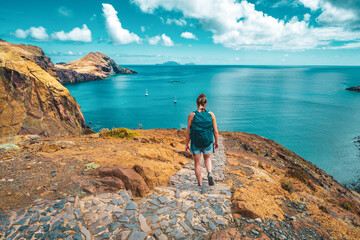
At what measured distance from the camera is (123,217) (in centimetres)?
456

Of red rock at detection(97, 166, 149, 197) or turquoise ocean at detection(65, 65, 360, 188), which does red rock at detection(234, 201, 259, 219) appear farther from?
turquoise ocean at detection(65, 65, 360, 188)

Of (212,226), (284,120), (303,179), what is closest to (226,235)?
(212,226)

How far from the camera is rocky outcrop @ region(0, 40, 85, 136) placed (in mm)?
15992

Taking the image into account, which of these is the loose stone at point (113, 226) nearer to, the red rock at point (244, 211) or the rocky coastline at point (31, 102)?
the red rock at point (244, 211)

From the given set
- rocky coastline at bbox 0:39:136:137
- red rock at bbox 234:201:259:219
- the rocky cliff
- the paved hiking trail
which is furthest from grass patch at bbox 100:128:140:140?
red rock at bbox 234:201:259:219

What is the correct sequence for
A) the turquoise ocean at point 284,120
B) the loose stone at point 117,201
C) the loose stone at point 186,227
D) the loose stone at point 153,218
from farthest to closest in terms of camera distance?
1. the turquoise ocean at point 284,120
2. the loose stone at point 117,201
3. the loose stone at point 153,218
4. the loose stone at point 186,227

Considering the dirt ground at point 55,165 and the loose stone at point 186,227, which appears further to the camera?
the dirt ground at point 55,165

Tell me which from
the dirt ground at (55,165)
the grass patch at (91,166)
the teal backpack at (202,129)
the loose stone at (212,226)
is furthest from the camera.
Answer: the grass patch at (91,166)

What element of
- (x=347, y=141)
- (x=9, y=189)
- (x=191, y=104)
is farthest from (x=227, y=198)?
(x=191, y=104)

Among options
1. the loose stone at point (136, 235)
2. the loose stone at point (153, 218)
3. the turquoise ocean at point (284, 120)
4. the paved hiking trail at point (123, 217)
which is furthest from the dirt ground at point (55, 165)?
the turquoise ocean at point (284, 120)

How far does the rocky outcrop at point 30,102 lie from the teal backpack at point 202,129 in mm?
16662

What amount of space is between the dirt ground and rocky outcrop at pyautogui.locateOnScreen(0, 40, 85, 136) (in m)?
9.21

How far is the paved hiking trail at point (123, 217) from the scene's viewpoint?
400 cm

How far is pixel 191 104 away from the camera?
66375mm
